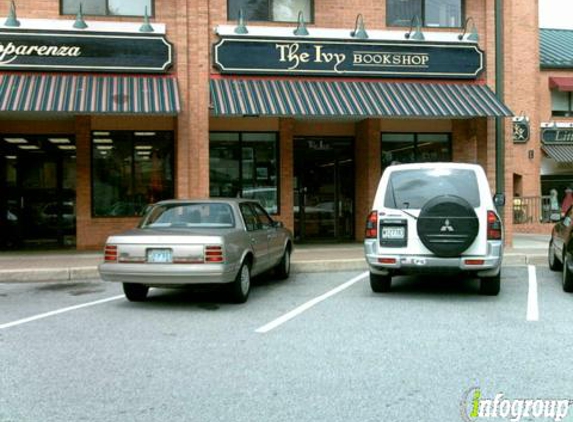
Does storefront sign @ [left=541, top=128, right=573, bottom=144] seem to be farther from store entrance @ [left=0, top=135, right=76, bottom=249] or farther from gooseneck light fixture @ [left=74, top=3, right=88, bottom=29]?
gooseneck light fixture @ [left=74, top=3, right=88, bottom=29]

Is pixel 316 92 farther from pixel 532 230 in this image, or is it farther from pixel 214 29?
pixel 532 230

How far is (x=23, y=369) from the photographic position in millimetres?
5473

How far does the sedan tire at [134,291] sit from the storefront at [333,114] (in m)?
5.38

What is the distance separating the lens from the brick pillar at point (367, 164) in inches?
639

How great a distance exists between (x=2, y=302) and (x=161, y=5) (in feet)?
27.6

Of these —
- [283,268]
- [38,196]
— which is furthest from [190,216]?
[38,196]

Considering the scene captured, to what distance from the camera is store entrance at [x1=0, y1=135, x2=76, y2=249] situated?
622 inches

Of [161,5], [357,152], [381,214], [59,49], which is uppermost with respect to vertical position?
[161,5]

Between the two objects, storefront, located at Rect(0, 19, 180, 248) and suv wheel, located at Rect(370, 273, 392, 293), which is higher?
storefront, located at Rect(0, 19, 180, 248)

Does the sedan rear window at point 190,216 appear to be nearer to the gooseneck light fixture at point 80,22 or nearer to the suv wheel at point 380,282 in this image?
the suv wheel at point 380,282

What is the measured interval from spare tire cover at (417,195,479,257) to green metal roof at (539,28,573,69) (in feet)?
71.1

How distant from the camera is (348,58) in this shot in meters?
14.7

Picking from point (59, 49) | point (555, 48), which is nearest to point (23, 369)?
point (59, 49)

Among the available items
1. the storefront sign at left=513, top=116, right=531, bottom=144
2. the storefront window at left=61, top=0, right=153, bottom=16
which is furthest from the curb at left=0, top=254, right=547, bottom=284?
the storefront sign at left=513, top=116, right=531, bottom=144
